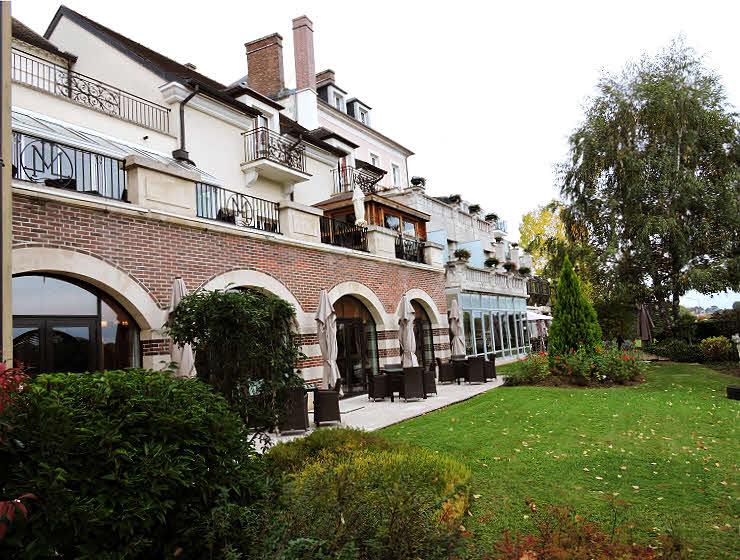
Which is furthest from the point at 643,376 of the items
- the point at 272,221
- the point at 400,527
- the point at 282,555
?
the point at 282,555

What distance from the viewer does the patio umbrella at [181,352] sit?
27.3 feet

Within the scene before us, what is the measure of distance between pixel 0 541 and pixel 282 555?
1309 mm

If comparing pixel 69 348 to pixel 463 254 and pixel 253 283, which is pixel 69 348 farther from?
pixel 463 254

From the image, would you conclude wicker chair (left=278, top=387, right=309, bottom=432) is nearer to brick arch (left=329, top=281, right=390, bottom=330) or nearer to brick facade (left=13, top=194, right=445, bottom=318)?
brick facade (left=13, top=194, right=445, bottom=318)

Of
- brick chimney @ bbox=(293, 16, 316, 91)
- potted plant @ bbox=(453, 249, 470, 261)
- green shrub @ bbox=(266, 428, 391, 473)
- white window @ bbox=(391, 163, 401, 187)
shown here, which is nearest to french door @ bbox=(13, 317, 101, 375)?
green shrub @ bbox=(266, 428, 391, 473)

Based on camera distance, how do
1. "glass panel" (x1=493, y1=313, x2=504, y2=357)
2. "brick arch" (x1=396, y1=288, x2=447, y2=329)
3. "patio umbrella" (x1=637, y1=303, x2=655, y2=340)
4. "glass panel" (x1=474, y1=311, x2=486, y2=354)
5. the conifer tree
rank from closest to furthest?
the conifer tree < "brick arch" (x1=396, y1=288, x2=447, y2=329) < "patio umbrella" (x1=637, y1=303, x2=655, y2=340) < "glass panel" (x1=474, y1=311, x2=486, y2=354) < "glass panel" (x1=493, y1=313, x2=504, y2=357)

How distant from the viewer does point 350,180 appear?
71.3ft

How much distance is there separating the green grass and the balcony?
374 inches

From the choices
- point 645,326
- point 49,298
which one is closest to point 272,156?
point 49,298

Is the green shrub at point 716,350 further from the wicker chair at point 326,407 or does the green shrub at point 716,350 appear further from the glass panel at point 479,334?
the wicker chair at point 326,407

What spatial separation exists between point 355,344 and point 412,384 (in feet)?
10.7

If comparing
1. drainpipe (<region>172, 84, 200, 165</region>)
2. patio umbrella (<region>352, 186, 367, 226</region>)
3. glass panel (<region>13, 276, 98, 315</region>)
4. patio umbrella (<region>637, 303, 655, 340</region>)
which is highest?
drainpipe (<region>172, 84, 200, 165</region>)

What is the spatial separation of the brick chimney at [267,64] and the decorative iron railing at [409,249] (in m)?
10.1

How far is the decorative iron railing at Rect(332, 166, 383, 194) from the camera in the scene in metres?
20.6
